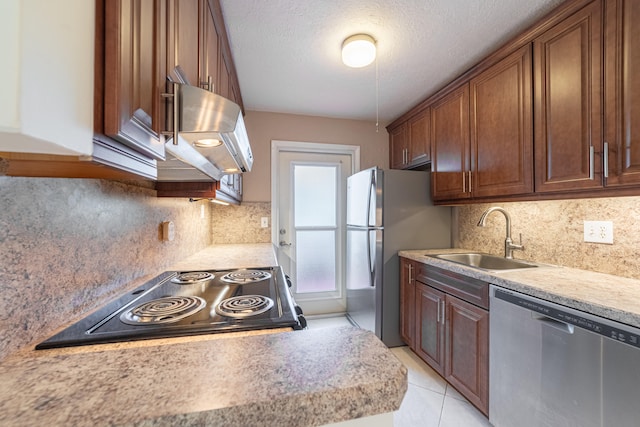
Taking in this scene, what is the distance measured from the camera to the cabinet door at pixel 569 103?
4.11 ft

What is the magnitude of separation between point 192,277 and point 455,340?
167 centimetres

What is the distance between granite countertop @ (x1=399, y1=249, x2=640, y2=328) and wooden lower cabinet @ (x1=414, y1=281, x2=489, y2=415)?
0.26 metres

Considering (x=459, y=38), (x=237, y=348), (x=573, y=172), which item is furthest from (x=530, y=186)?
(x=237, y=348)

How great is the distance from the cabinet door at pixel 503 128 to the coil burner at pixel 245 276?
1607 millimetres

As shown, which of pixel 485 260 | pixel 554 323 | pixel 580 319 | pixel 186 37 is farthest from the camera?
pixel 485 260

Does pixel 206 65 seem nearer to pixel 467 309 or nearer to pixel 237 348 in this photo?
pixel 237 348

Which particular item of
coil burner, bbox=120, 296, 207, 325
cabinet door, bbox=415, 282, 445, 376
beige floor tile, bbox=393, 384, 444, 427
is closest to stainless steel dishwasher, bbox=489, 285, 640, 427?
beige floor tile, bbox=393, 384, 444, 427

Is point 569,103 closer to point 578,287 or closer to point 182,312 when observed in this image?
point 578,287

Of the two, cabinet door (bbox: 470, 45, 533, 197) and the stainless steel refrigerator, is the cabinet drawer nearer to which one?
the stainless steel refrigerator

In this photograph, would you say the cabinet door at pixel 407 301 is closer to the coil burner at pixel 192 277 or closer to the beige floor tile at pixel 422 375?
the beige floor tile at pixel 422 375

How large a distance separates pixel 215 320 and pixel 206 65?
1.03 m

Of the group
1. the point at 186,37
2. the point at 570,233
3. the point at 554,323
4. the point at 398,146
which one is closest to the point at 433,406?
the point at 554,323

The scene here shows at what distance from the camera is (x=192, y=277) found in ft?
4.43

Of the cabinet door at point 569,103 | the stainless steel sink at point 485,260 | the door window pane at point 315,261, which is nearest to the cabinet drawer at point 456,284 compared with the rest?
the stainless steel sink at point 485,260
